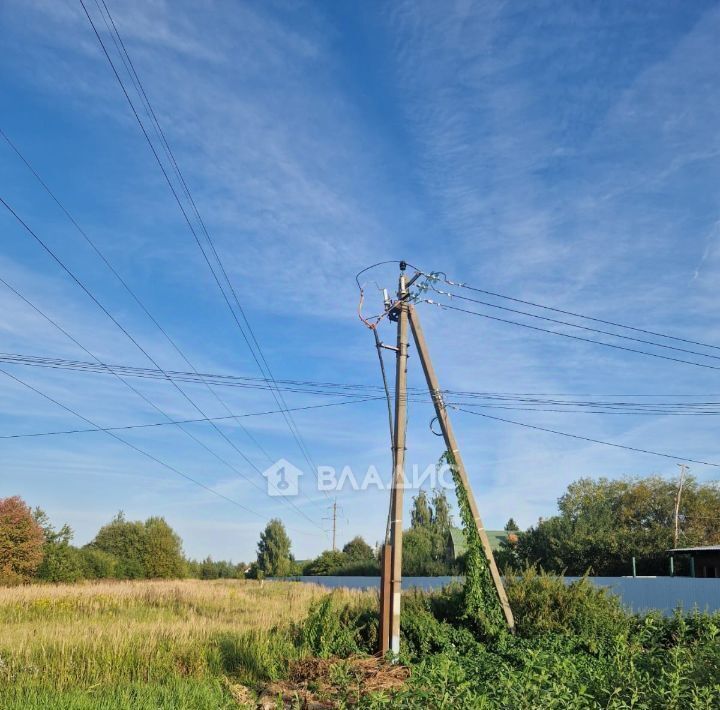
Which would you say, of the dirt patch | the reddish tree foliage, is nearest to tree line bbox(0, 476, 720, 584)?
the reddish tree foliage

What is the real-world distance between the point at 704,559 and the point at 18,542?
111 feet

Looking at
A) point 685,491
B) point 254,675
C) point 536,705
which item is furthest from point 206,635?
point 685,491

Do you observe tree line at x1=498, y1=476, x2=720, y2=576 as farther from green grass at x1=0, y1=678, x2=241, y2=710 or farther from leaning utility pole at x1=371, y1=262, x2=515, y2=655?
green grass at x1=0, y1=678, x2=241, y2=710

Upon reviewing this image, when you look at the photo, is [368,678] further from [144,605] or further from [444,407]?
[144,605]

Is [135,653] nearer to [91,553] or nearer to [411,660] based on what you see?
[411,660]

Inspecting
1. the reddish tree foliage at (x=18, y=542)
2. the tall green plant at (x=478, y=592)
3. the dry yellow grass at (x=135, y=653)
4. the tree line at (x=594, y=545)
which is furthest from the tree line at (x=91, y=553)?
the tall green plant at (x=478, y=592)

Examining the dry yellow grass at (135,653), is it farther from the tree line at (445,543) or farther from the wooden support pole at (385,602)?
the tree line at (445,543)

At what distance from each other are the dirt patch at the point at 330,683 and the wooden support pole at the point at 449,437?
13.4 feet

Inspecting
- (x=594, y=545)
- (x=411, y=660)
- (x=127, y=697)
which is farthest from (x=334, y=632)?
(x=594, y=545)

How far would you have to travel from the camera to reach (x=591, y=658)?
10.7 m

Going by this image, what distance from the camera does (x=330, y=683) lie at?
8414 mm

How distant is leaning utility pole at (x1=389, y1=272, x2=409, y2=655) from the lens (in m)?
12.4

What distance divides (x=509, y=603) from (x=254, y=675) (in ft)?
19.4

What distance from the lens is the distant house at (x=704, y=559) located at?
29.5 meters
